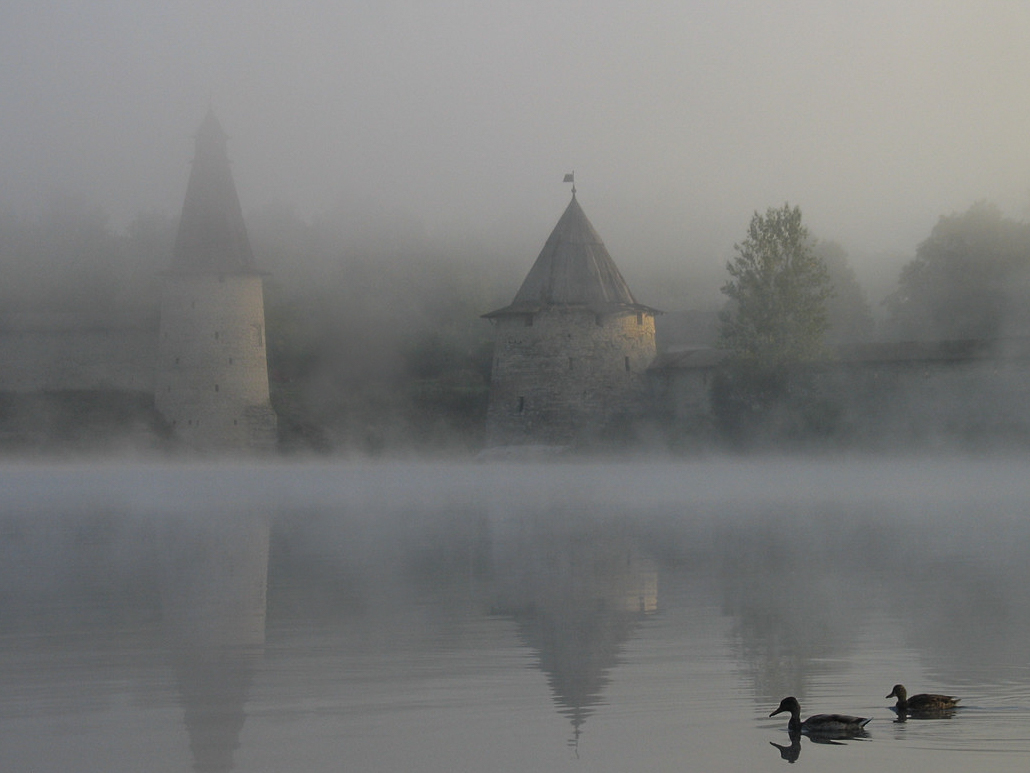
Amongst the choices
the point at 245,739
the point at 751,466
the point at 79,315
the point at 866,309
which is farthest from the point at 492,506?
the point at 866,309

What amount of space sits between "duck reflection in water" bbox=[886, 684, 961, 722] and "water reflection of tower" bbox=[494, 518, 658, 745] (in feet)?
3.64

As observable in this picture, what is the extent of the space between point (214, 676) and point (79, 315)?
33875mm

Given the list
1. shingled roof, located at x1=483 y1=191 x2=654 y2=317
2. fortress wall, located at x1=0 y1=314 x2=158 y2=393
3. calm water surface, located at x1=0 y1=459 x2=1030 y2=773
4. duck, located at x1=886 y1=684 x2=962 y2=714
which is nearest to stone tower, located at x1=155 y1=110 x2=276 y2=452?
fortress wall, located at x1=0 y1=314 x2=158 y2=393

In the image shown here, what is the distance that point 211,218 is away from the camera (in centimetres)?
3691

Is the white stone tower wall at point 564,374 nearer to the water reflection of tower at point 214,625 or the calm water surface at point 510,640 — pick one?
the calm water surface at point 510,640

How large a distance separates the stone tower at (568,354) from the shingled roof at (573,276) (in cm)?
2

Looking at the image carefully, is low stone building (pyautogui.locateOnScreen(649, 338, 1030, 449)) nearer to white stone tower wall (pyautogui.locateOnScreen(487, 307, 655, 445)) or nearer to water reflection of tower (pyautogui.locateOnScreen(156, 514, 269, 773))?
white stone tower wall (pyautogui.locateOnScreen(487, 307, 655, 445))

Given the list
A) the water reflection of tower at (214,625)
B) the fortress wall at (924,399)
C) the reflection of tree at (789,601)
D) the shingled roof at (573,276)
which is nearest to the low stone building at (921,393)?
the fortress wall at (924,399)

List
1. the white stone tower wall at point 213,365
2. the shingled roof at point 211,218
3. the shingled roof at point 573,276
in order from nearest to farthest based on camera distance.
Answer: the shingled roof at point 573,276, the white stone tower wall at point 213,365, the shingled roof at point 211,218

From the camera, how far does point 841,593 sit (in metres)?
8.85

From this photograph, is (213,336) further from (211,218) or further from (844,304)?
(844,304)

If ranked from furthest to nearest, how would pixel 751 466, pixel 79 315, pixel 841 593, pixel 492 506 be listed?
1. pixel 79 315
2. pixel 751 466
3. pixel 492 506
4. pixel 841 593

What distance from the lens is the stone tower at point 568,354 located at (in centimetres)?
3228

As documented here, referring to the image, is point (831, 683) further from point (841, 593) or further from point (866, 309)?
point (866, 309)
